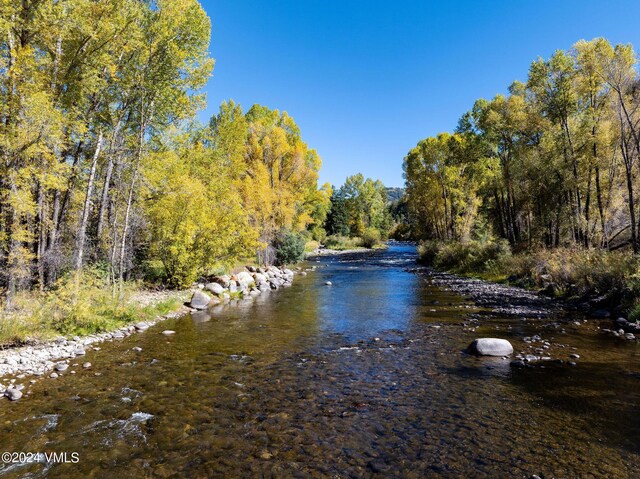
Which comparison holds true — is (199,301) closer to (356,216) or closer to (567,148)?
(567,148)

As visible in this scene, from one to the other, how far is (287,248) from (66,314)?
2363 centimetres

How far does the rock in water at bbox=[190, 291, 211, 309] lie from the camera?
17.4 meters

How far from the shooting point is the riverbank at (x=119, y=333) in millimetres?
8825

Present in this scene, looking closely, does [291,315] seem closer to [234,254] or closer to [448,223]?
[234,254]

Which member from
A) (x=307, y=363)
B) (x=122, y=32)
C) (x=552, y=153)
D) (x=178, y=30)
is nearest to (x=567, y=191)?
(x=552, y=153)

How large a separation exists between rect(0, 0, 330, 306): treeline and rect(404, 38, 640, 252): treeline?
1957 centimetres

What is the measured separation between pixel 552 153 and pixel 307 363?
21609mm

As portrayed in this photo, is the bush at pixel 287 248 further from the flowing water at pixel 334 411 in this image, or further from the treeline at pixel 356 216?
the treeline at pixel 356 216

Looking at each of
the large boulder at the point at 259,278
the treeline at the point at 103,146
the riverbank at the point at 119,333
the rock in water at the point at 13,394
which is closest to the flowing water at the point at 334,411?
the rock in water at the point at 13,394

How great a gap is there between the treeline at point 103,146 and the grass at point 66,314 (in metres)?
0.82

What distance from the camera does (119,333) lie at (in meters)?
12.3

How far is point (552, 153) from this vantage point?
2283 cm

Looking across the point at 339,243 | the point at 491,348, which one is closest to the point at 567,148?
the point at 491,348

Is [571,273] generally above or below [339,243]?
below
